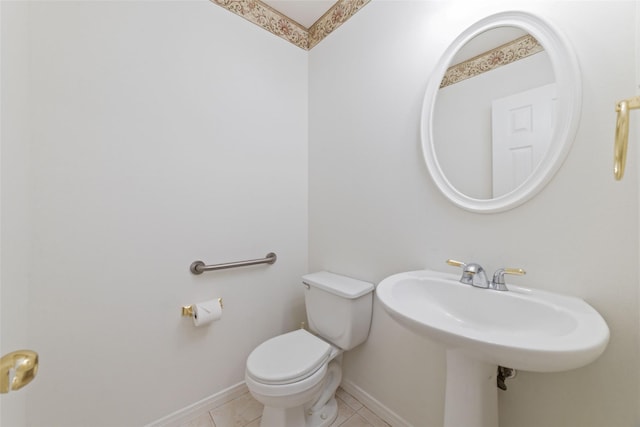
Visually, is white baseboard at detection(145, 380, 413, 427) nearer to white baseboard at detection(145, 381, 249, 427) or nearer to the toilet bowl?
white baseboard at detection(145, 381, 249, 427)

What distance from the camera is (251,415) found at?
4.38 feet

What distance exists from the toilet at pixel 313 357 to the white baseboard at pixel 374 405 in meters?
0.15

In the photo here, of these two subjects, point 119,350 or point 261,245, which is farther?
point 261,245

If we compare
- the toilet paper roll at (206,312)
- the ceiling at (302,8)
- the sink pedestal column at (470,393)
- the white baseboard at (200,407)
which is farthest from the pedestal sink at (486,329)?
the ceiling at (302,8)

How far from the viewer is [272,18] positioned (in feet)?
5.31

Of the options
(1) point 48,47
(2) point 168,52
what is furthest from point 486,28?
(1) point 48,47

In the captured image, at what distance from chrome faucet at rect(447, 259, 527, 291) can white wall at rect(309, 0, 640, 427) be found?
0.24 ft

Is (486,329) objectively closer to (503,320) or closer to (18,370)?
(503,320)

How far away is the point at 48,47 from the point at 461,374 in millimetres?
1968

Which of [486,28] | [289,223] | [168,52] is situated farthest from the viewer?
[289,223]

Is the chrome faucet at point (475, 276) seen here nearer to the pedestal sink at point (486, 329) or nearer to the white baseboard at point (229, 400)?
the pedestal sink at point (486, 329)

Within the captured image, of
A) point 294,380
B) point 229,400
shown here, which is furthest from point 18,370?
point 229,400

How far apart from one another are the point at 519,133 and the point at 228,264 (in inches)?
59.2

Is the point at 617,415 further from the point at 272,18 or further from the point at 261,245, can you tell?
the point at 272,18
